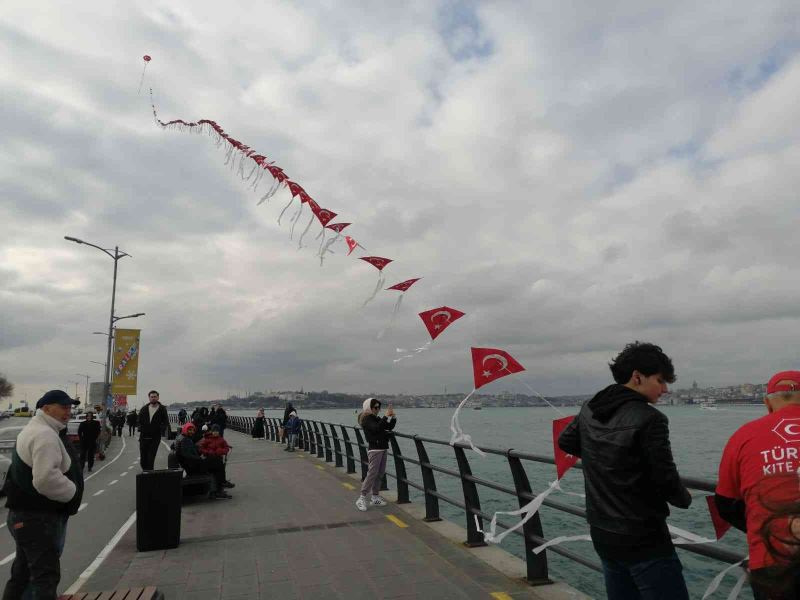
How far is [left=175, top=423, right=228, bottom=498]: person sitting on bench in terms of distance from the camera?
35.9 feet

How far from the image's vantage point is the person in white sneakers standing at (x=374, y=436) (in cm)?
951

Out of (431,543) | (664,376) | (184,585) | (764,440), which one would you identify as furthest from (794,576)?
(431,543)

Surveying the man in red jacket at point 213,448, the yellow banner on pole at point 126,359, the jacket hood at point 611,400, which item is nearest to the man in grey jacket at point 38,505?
the jacket hood at point 611,400

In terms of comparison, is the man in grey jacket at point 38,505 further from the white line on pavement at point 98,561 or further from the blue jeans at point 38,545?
the white line on pavement at point 98,561

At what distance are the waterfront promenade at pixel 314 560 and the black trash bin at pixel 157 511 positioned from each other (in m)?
0.15

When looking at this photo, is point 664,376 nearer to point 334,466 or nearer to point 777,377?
point 777,377

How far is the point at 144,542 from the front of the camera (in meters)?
7.24

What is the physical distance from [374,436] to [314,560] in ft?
10.0

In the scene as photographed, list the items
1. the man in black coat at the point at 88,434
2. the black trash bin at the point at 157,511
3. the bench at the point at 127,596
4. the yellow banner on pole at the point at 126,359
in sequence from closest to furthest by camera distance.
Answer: the bench at the point at 127,596, the black trash bin at the point at 157,511, the man in black coat at the point at 88,434, the yellow banner on pole at the point at 126,359

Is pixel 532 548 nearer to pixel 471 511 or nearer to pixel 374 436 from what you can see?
pixel 471 511

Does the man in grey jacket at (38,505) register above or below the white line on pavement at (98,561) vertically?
above

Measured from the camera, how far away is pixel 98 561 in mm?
6934

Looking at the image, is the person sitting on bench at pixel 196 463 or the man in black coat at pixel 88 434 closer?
the person sitting on bench at pixel 196 463

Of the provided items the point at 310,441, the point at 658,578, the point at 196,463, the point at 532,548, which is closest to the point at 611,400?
the point at 658,578
